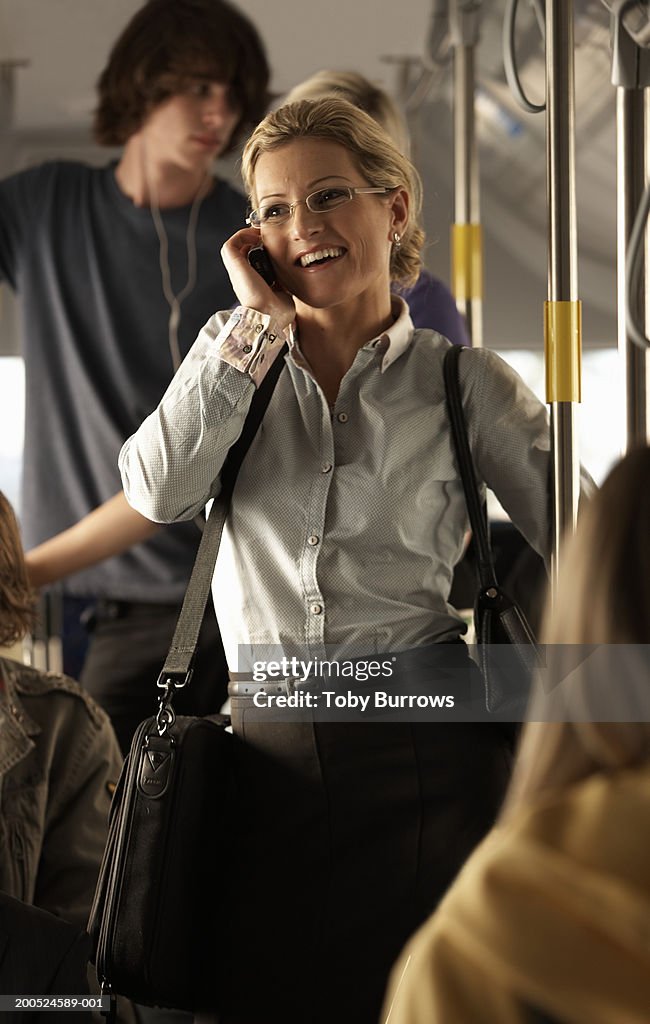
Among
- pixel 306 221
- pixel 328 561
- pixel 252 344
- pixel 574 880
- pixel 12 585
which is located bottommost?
pixel 12 585

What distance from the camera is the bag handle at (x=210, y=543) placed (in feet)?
4.81

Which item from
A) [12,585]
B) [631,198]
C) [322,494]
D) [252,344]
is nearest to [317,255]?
[252,344]

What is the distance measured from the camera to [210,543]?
1.48 meters

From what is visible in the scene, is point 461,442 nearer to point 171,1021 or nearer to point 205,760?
point 205,760

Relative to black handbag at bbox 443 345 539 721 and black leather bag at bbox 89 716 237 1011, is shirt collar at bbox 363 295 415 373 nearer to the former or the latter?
black handbag at bbox 443 345 539 721

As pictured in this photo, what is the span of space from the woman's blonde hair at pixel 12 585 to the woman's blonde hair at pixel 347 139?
534 millimetres

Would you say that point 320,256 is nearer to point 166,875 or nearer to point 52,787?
point 166,875

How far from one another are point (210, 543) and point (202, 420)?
0.46ft

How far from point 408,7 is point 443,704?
1.08 meters

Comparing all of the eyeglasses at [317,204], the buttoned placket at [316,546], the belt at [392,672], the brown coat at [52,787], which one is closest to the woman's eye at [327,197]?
the eyeglasses at [317,204]

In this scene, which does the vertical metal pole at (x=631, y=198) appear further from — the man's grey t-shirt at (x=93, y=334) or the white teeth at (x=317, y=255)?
the man's grey t-shirt at (x=93, y=334)

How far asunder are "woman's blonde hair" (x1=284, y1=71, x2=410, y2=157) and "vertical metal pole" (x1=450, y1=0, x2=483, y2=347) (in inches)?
5.7

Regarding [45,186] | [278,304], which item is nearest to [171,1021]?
[278,304]

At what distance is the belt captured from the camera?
144cm
